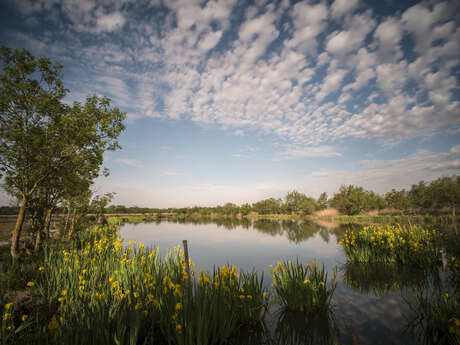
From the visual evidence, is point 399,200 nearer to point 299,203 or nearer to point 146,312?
point 299,203

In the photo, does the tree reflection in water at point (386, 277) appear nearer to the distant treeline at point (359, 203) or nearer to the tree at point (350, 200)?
the distant treeline at point (359, 203)

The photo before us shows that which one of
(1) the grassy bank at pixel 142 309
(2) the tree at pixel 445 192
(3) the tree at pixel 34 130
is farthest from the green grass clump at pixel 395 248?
(2) the tree at pixel 445 192

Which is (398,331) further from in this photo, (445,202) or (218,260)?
(445,202)

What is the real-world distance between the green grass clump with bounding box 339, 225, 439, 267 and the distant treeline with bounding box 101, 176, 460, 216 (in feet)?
62.1

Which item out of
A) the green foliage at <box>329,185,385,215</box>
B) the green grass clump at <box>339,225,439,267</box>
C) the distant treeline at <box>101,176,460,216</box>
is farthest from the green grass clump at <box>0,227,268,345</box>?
the green foliage at <box>329,185,385,215</box>

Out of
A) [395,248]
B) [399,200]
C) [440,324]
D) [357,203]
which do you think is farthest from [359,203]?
[440,324]

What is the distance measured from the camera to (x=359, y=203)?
2191 inches

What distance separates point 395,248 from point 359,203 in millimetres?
54565

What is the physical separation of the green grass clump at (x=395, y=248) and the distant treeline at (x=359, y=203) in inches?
746

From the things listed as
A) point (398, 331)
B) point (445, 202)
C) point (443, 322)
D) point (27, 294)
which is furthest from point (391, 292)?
point (445, 202)

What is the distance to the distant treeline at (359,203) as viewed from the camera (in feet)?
117

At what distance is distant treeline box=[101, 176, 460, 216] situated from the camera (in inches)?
1406

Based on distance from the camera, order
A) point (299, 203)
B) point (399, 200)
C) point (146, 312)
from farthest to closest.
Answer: point (299, 203) < point (399, 200) < point (146, 312)

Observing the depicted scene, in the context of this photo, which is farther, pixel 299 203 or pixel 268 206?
pixel 268 206
